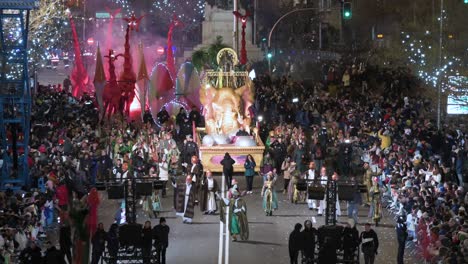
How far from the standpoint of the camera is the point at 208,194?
31.2 metres

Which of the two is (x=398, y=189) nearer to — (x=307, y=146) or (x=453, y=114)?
(x=307, y=146)

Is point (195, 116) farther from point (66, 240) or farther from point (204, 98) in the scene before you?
point (66, 240)

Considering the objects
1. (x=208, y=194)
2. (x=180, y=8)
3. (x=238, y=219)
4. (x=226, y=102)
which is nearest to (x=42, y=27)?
(x=226, y=102)

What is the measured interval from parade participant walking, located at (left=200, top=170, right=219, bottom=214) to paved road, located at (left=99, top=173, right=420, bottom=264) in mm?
303

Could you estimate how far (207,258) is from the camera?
1017 inches

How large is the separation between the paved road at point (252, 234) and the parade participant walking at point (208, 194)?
303mm

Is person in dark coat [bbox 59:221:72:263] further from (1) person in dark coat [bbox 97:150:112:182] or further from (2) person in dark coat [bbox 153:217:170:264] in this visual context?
(1) person in dark coat [bbox 97:150:112:182]

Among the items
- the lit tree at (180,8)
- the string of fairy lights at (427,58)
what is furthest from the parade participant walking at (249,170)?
the lit tree at (180,8)

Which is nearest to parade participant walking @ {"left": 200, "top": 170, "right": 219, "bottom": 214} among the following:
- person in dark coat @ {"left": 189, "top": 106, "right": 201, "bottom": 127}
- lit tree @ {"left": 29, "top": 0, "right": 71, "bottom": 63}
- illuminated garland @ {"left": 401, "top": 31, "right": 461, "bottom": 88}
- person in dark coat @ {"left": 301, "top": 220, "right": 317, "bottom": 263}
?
person in dark coat @ {"left": 301, "top": 220, "right": 317, "bottom": 263}

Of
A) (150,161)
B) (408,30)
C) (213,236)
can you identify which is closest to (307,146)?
(150,161)

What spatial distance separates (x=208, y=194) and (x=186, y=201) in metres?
1.16

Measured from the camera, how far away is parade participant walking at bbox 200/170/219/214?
3108 cm

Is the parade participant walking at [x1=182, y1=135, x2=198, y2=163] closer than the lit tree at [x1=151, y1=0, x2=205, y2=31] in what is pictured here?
Yes

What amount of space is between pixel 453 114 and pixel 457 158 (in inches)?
496
